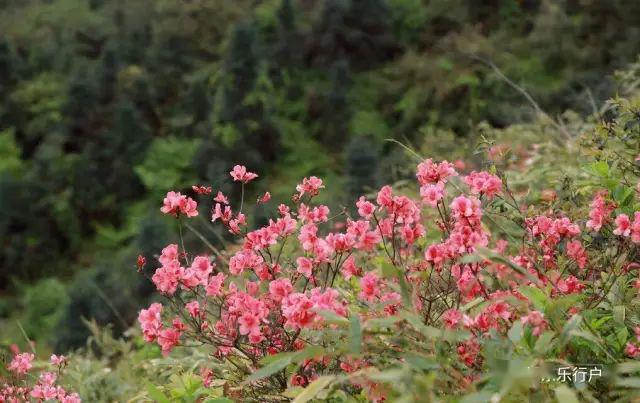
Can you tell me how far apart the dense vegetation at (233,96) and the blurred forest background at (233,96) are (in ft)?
0.09

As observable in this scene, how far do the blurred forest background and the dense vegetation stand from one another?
0.03 m

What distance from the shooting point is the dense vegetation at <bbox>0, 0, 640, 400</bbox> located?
9.77 meters

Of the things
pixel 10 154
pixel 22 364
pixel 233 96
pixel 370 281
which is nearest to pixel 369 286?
pixel 370 281

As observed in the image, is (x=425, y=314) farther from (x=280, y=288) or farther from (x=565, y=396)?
(x=565, y=396)

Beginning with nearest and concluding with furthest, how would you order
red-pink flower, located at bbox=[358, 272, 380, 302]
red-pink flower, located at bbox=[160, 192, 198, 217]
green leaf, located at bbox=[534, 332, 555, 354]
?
green leaf, located at bbox=[534, 332, 555, 354]
red-pink flower, located at bbox=[358, 272, 380, 302]
red-pink flower, located at bbox=[160, 192, 198, 217]

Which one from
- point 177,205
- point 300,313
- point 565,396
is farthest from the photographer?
point 177,205

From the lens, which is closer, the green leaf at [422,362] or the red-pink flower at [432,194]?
the green leaf at [422,362]

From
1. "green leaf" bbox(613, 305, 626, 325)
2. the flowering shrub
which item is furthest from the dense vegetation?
"green leaf" bbox(613, 305, 626, 325)

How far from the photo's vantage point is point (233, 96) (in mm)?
10062

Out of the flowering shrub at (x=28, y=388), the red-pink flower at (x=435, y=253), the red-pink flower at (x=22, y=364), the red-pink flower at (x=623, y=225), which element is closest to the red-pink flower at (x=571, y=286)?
the red-pink flower at (x=623, y=225)

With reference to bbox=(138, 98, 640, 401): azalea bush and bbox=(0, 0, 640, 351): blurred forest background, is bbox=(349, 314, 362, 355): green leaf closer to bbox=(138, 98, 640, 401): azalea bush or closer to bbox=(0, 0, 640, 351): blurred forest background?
bbox=(138, 98, 640, 401): azalea bush

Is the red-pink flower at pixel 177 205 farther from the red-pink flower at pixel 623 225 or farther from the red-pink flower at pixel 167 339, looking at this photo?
the red-pink flower at pixel 623 225

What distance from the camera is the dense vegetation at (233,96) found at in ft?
32.1

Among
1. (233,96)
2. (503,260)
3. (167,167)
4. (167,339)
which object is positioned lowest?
(167,167)
